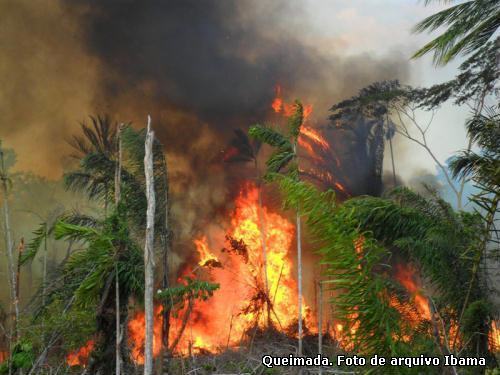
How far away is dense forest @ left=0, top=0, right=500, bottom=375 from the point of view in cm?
173

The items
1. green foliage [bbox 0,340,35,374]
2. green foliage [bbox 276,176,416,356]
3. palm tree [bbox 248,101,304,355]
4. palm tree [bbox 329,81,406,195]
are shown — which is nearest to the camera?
green foliage [bbox 276,176,416,356]

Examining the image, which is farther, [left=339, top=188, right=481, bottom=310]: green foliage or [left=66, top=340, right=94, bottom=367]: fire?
[left=66, top=340, right=94, bottom=367]: fire

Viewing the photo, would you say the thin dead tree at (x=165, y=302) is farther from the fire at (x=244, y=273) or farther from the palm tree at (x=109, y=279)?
the fire at (x=244, y=273)

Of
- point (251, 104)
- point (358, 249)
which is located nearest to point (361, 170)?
point (251, 104)

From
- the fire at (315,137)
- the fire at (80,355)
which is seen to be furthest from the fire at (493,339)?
the fire at (315,137)

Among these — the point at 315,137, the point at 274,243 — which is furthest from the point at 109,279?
the point at 315,137

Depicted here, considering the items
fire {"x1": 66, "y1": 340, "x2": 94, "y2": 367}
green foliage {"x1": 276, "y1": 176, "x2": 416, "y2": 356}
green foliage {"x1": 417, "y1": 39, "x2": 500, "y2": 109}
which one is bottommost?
fire {"x1": 66, "y1": 340, "x2": 94, "y2": 367}

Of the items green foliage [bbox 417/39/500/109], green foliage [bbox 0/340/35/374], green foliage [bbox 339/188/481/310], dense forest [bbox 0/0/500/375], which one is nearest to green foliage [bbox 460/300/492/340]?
dense forest [bbox 0/0/500/375]

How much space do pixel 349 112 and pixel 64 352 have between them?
1725 cm

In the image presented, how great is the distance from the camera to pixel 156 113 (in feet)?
84.1

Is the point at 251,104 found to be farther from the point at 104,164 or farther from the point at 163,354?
the point at 163,354

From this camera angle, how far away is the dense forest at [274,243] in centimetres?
173

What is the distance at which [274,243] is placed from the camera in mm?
21141

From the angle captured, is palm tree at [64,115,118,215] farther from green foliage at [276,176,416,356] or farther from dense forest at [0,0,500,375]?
green foliage at [276,176,416,356]
